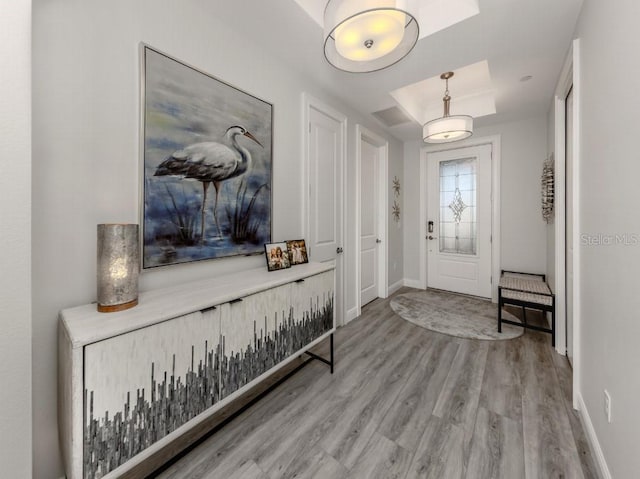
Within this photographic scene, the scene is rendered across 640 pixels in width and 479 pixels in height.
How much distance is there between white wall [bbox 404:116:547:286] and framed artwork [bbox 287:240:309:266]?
3174mm

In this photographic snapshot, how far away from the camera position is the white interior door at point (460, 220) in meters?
3.94

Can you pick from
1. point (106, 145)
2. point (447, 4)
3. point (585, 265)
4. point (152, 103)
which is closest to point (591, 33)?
point (447, 4)

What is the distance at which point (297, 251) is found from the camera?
2.22 meters

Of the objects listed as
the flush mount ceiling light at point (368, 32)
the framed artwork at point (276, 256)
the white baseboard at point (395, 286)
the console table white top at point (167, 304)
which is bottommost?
the white baseboard at point (395, 286)

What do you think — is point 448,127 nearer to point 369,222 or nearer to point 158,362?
point 369,222

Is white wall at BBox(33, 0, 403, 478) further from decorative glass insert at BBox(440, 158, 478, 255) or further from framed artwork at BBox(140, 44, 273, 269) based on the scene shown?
decorative glass insert at BBox(440, 158, 478, 255)

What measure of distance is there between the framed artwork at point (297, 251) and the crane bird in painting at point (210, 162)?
0.61 m

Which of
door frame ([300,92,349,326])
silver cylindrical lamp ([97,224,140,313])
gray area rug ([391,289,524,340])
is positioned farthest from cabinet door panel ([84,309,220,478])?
gray area rug ([391,289,524,340])

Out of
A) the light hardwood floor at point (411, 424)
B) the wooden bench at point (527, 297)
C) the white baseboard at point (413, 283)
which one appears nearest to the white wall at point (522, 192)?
the wooden bench at point (527, 297)

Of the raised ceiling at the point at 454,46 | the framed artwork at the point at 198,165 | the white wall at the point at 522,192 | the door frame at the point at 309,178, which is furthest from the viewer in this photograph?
the white wall at the point at 522,192

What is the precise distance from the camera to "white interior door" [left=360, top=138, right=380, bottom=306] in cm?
363

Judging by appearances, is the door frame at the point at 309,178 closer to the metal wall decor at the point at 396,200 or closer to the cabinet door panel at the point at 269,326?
the cabinet door panel at the point at 269,326

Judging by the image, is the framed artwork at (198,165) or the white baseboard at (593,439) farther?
the framed artwork at (198,165)

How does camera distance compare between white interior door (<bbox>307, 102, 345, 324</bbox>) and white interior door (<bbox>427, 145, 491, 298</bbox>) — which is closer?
white interior door (<bbox>307, 102, 345, 324</bbox>)
